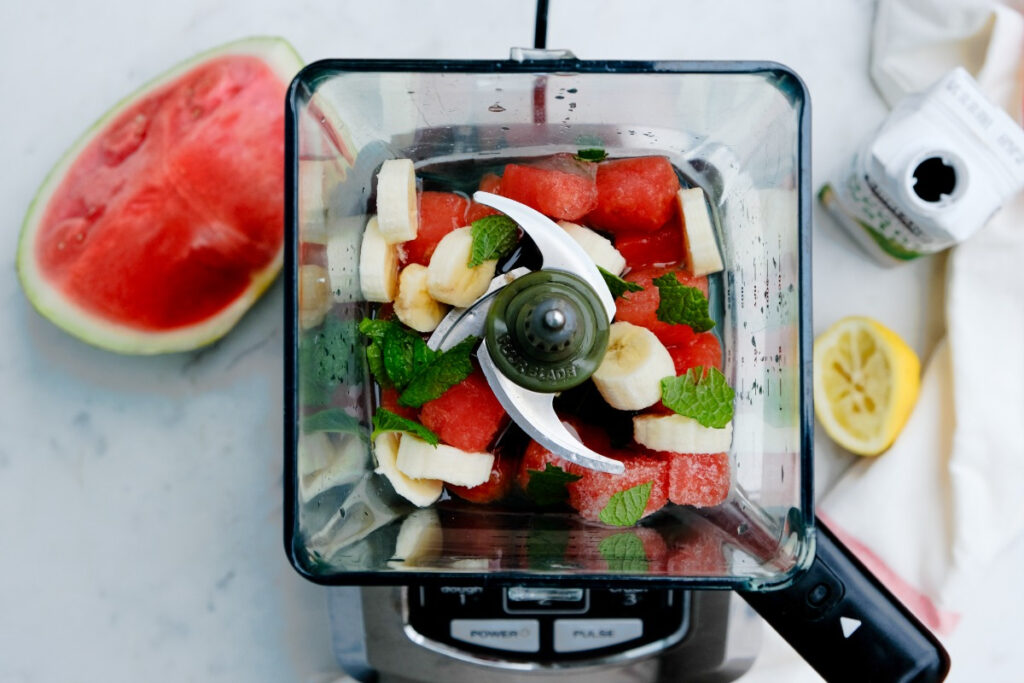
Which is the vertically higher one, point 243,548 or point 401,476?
point 401,476

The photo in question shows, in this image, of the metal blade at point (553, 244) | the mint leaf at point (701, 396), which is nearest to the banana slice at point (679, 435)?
the mint leaf at point (701, 396)

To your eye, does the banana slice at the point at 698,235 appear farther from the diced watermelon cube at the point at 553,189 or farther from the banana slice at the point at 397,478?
the banana slice at the point at 397,478

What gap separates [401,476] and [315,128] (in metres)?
0.34

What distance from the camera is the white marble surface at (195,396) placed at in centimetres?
110

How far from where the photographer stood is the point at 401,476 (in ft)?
2.66

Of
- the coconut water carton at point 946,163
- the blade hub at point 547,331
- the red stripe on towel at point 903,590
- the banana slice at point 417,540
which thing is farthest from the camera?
the red stripe on towel at point 903,590

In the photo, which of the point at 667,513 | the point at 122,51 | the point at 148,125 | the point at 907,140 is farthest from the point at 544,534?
the point at 122,51

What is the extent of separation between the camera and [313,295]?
0.76 m

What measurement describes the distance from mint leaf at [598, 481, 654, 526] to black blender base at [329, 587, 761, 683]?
22 centimetres

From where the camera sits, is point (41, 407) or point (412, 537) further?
point (41, 407)

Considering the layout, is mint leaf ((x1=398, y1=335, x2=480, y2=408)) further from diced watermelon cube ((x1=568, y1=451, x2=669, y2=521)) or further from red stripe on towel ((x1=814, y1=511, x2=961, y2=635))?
red stripe on towel ((x1=814, y1=511, x2=961, y2=635))

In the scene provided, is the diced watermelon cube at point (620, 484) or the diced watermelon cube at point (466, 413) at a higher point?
the diced watermelon cube at point (466, 413)

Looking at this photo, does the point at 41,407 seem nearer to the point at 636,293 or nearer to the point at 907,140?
the point at 636,293

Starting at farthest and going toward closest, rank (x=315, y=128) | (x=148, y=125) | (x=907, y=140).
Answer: (x=148, y=125) → (x=907, y=140) → (x=315, y=128)
